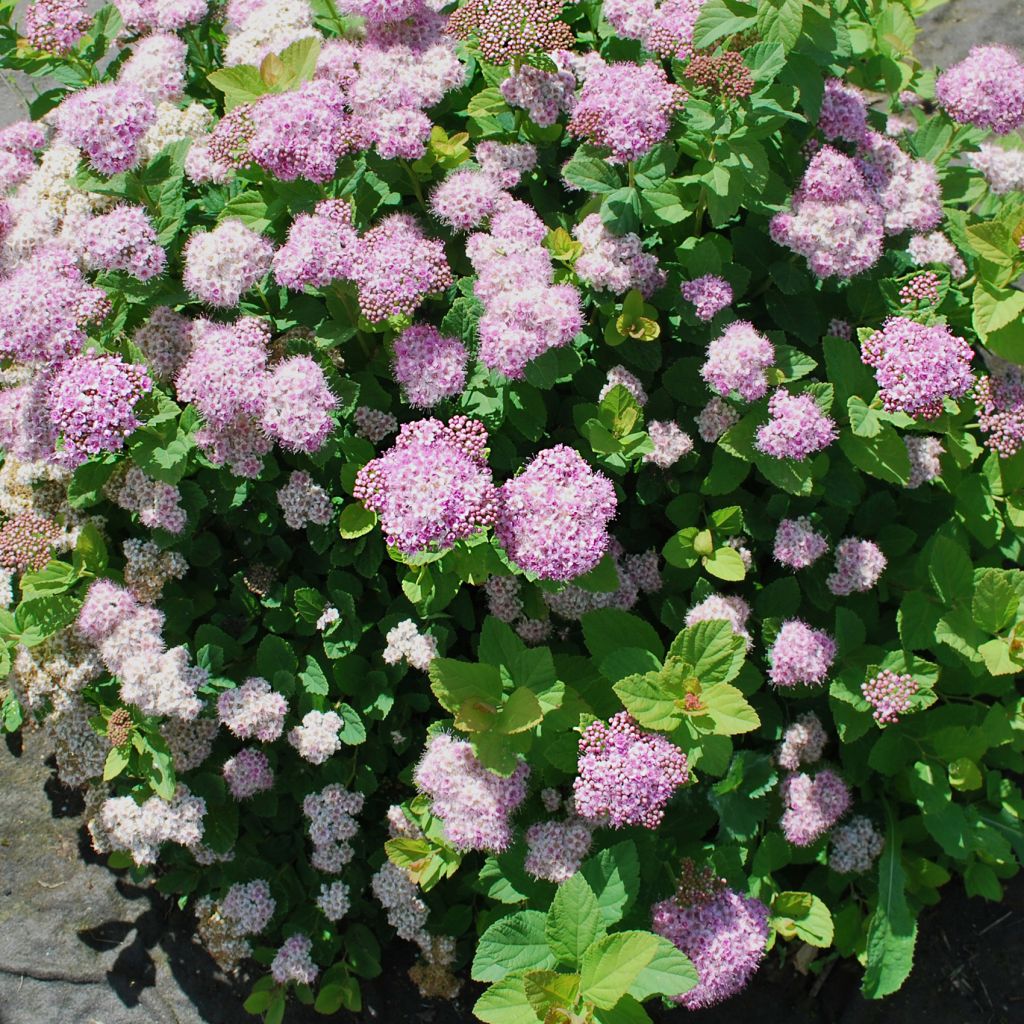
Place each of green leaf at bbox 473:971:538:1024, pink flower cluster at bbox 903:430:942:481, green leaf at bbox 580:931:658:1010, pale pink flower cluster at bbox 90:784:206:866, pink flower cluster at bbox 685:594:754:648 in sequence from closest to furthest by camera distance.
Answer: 1. green leaf at bbox 580:931:658:1010
2. green leaf at bbox 473:971:538:1024
3. pink flower cluster at bbox 685:594:754:648
4. pale pink flower cluster at bbox 90:784:206:866
5. pink flower cluster at bbox 903:430:942:481

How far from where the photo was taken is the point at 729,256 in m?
3.57

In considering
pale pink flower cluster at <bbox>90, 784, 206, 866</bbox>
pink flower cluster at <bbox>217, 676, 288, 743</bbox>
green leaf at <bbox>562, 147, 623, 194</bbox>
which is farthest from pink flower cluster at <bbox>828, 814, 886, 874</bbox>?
green leaf at <bbox>562, 147, 623, 194</bbox>

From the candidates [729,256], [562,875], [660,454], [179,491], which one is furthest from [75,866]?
[729,256]

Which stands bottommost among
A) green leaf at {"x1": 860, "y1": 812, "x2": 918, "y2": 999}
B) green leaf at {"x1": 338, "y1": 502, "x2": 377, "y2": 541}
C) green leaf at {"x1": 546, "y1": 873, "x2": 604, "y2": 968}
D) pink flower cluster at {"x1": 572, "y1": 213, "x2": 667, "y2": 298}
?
green leaf at {"x1": 860, "y1": 812, "x2": 918, "y2": 999}

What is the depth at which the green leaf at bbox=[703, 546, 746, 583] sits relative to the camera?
330 centimetres

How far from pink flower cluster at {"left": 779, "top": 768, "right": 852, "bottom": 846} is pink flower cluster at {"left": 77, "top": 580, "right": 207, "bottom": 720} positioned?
2179mm

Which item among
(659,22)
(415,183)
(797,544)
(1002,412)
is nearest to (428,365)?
(415,183)

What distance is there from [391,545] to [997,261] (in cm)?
240

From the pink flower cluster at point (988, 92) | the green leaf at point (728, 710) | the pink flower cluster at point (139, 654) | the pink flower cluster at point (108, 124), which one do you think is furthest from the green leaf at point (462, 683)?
the pink flower cluster at point (988, 92)

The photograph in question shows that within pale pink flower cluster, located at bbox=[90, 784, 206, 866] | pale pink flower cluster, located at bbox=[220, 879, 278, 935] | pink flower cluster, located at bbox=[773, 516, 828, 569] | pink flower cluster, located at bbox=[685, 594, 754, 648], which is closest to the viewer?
pink flower cluster, located at bbox=[685, 594, 754, 648]

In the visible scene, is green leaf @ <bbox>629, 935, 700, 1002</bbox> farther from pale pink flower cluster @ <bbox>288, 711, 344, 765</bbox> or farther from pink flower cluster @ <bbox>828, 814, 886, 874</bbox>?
pale pink flower cluster @ <bbox>288, 711, 344, 765</bbox>

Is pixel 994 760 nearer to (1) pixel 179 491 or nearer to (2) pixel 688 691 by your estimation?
(2) pixel 688 691

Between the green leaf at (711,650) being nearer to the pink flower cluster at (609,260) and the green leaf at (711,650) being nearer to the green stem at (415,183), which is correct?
the pink flower cluster at (609,260)

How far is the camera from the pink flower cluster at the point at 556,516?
285 centimetres
